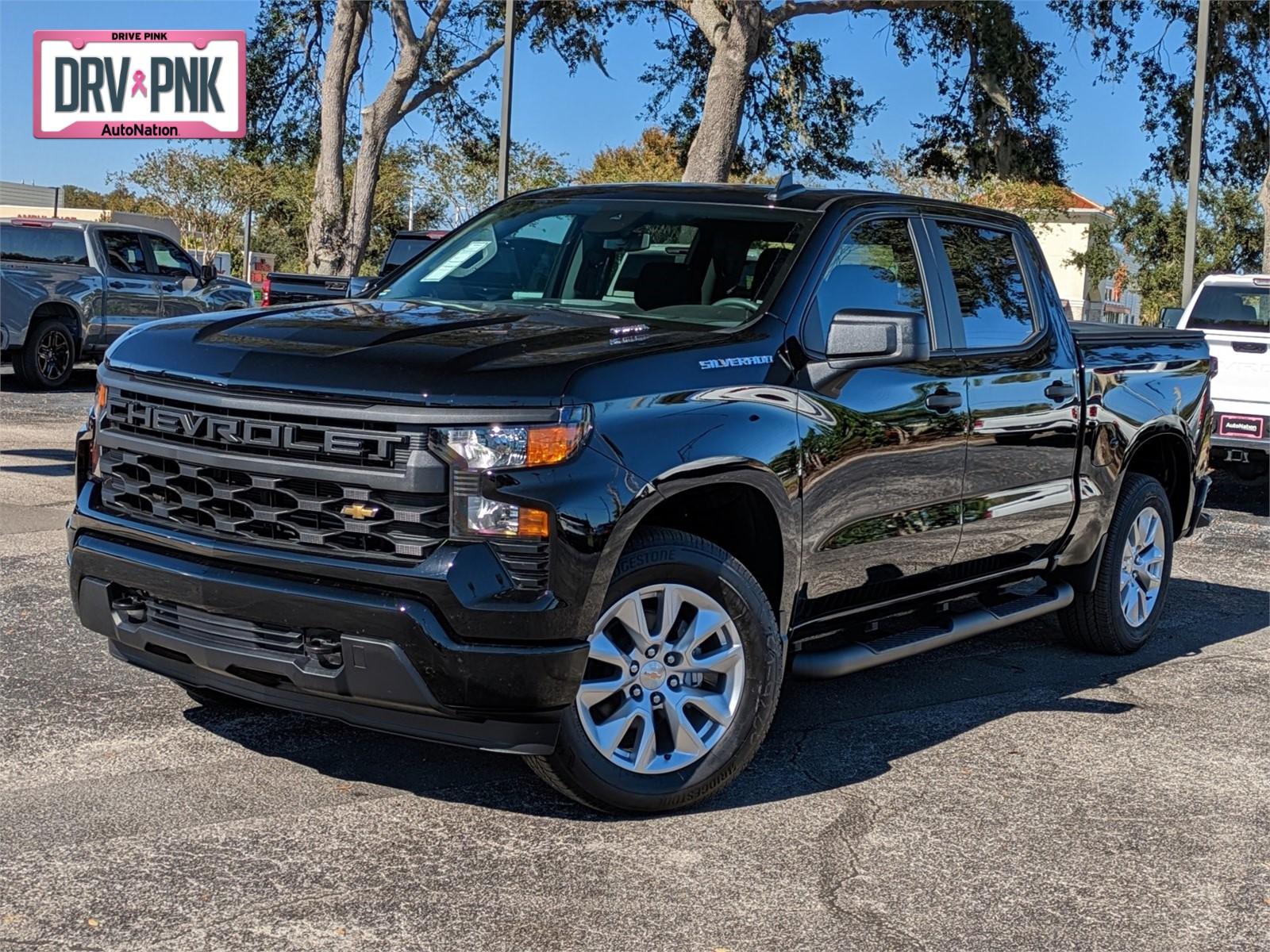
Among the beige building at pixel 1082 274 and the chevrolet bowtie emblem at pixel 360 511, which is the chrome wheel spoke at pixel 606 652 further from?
the beige building at pixel 1082 274

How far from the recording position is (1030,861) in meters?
4.61

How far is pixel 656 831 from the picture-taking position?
186 inches

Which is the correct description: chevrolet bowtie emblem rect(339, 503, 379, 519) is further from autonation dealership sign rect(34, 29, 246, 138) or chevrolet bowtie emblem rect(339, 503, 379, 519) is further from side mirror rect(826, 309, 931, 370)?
autonation dealership sign rect(34, 29, 246, 138)

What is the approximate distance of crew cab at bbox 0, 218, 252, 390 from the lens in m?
17.9

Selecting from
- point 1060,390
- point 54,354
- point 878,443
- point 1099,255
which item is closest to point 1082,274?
point 1099,255

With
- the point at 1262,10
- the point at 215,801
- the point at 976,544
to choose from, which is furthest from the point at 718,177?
the point at 215,801

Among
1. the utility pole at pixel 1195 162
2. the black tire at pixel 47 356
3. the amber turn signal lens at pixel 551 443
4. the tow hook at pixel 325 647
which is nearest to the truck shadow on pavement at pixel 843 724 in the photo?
the tow hook at pixel 325 647

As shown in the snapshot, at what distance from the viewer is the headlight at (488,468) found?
4.27 metres

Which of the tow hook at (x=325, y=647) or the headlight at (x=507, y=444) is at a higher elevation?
the headlight at (x=507, y=444)

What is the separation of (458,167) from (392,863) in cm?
5554

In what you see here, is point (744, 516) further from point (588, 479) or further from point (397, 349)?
point (397, 349)

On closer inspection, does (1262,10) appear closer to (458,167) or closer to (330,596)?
(330,596)

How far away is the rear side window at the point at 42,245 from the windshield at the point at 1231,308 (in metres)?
12.6

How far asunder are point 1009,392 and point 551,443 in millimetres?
2620
